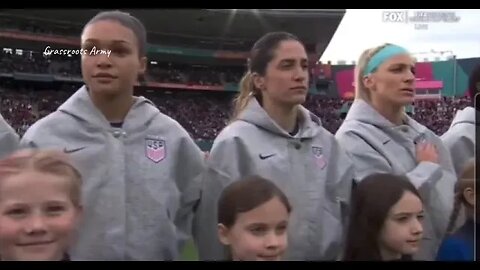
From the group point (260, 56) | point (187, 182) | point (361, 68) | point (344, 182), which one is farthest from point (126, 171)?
point (361, 68)

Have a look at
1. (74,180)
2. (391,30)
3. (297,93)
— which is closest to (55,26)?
(74,180)

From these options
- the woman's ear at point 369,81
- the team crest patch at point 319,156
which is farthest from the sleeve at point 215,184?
the woman's ear at point 369,81

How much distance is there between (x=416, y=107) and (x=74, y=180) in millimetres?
1079

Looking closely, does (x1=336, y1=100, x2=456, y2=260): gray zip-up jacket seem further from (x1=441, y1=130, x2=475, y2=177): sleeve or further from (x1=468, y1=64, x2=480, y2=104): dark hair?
(x1=468, y1=64, x2=480, y2=104): dark hair

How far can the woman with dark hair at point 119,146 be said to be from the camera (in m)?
2.17

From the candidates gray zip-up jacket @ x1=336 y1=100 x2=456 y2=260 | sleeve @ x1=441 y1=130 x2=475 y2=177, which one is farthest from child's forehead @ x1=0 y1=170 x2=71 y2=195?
sleeve @ x1=441 y1=130 x2=475 y2=177

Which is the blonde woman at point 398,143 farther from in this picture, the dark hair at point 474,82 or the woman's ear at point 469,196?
the dark hair at point 474,82

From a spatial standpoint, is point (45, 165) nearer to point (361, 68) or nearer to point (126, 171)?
point (126, 171)

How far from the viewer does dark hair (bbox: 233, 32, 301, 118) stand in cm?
222

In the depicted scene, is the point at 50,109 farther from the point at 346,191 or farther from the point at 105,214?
the point at 346,191

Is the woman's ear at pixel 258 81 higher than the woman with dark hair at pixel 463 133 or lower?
higher

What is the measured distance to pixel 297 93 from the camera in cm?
223

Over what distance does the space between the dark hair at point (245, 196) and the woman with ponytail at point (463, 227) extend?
54 centimetres

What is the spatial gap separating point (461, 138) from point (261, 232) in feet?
2.31
